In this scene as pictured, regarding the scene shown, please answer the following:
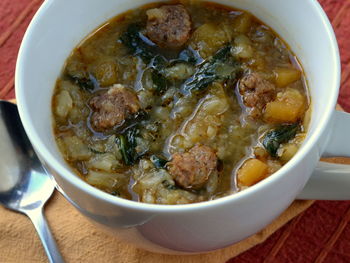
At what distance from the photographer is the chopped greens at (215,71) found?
2354 millimetres

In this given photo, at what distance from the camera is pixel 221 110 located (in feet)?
7.46

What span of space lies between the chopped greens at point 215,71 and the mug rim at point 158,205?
407 mm

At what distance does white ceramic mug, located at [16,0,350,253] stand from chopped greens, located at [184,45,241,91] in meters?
0.26

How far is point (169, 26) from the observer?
2492mm

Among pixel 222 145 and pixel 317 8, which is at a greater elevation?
pixel 317 8

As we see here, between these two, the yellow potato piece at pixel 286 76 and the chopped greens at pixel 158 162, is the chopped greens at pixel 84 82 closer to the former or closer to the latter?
the chopped greens at pixel 158 162

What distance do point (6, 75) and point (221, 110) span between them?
145 cm

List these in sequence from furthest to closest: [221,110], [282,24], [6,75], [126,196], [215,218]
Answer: [6,75] < [282,24] < [221,110] < [126,196] < [215,218]

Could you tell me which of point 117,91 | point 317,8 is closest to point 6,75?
point 117,91

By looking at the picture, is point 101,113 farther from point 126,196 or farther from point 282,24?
point 282,24

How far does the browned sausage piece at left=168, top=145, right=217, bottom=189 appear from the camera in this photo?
82.6 inches

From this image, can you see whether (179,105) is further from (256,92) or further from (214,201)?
(214,201)

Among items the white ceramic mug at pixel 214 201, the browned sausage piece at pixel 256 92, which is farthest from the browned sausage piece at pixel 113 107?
the browned sausage piece at pixel 256 92

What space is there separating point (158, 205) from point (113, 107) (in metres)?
0.61
